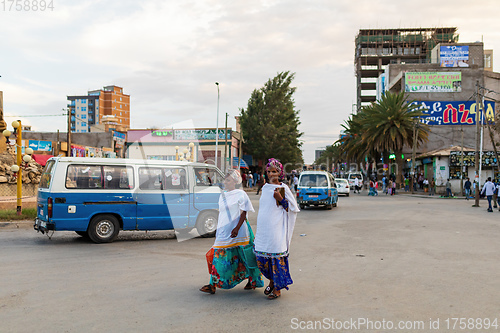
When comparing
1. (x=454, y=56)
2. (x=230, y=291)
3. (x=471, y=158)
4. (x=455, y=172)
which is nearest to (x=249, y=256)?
(x=230, y=291)

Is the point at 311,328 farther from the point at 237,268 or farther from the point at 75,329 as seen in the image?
the point at 75,329

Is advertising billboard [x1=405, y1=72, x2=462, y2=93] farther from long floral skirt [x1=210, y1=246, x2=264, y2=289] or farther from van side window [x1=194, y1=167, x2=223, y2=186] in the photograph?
long floral skirt [x1=210, y1=246, x2=264, y2=289]

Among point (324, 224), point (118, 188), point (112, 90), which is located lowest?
point (324, 224)

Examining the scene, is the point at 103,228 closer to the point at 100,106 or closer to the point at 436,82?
the point at 436,82

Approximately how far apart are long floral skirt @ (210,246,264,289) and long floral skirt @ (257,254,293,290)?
0.99 feet

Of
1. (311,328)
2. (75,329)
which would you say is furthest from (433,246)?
(75,329)

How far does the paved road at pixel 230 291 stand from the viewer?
491cm

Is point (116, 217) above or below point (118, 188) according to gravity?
below

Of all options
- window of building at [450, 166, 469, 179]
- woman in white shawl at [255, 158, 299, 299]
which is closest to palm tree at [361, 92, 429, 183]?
window of building at [450, 166, 469, 179]

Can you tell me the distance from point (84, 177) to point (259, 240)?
20.5 ft

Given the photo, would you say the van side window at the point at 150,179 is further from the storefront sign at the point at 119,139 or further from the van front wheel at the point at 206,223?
the storefront sign at the point at 119,139

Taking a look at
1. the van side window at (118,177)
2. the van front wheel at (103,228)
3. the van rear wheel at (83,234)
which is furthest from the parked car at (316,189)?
the van front wheel at (103,228)

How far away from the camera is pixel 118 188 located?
430 inches

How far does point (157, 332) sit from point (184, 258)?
4329 mm
